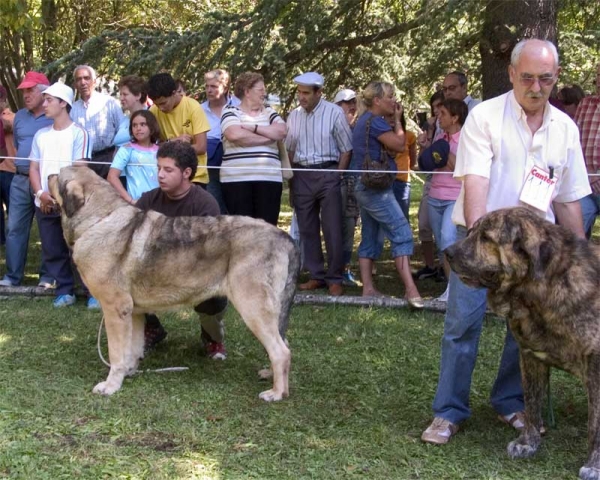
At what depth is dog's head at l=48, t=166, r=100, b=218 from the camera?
5852 millimetres

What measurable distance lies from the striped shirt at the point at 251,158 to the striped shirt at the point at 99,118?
1252 mm

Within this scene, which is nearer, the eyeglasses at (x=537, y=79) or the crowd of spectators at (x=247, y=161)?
the eyeglasses at (x=537, y=79)

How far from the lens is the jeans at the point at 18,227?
891 cm

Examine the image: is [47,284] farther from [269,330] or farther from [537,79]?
[537,79]

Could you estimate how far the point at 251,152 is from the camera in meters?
8.39

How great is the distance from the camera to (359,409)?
212 inches

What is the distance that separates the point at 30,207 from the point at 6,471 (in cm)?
512

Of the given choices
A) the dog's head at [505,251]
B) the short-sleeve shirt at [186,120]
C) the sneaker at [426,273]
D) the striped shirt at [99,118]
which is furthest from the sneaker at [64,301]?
the dog's head at [505,251]

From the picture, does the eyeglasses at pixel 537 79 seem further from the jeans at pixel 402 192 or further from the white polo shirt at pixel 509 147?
the jeans at pixel 402 192

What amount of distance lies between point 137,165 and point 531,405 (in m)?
4.44

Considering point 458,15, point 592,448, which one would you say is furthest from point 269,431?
point 458,15

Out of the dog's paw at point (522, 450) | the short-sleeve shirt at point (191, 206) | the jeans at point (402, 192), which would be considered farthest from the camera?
the jeans at point (402, 192)

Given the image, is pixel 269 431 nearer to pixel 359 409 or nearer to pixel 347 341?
pixel 359 409

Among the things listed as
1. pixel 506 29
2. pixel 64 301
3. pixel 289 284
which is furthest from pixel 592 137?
pixel 64 301
